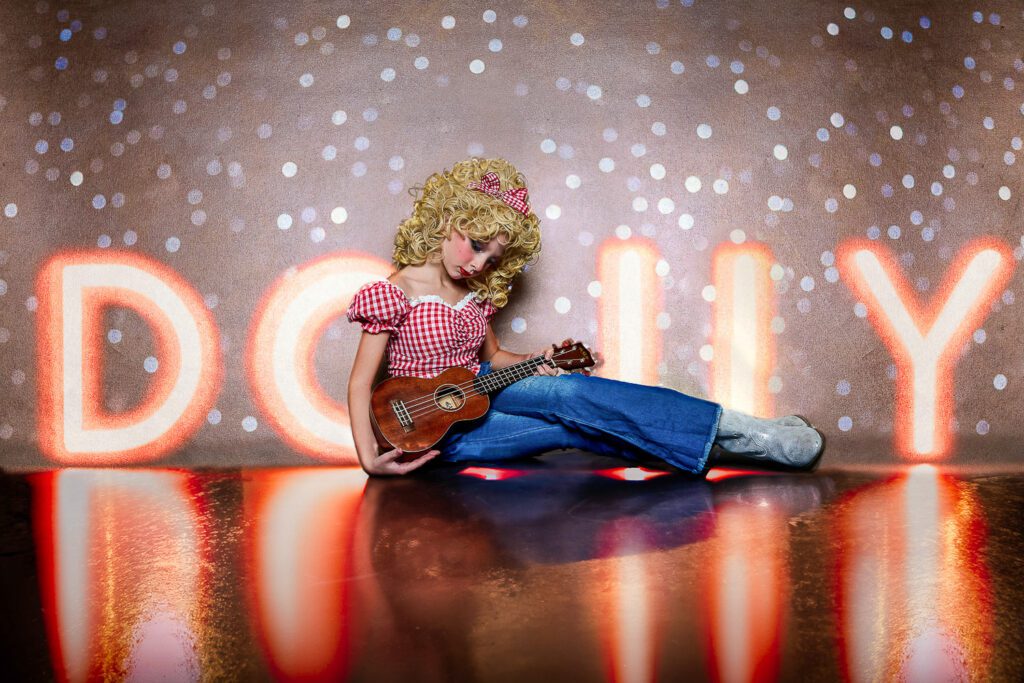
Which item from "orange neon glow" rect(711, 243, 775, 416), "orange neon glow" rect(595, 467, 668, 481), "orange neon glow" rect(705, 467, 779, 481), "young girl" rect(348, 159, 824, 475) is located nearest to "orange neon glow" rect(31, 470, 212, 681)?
"young girl" rect(348, 159, 824, 475)

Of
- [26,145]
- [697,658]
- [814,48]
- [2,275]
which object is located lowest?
[697,658]

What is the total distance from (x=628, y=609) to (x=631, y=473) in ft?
3.24

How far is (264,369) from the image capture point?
2.52 m

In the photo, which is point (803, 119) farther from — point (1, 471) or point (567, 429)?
point (1, 471)

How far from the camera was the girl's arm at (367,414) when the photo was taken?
6.82ft

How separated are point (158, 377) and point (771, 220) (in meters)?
2.07

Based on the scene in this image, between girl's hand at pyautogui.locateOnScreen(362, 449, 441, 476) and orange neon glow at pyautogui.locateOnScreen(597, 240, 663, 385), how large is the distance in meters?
0.75

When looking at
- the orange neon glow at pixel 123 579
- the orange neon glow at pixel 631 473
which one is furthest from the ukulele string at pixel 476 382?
the orange neon glow at pixel 123 579

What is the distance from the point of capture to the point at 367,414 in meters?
2.08

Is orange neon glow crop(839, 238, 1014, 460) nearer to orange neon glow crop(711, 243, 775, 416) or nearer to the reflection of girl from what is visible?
orange neon glow crop(711, 243, 775, 416)

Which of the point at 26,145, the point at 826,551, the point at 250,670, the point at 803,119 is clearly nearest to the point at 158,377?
the point at 26,145

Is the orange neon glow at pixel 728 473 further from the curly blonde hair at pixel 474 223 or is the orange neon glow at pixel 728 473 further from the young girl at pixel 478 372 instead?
the curly blonde hair at pixel 474 223

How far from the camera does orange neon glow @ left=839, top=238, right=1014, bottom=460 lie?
2549 millimetres

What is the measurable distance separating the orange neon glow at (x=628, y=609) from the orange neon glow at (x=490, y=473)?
1.87ft
